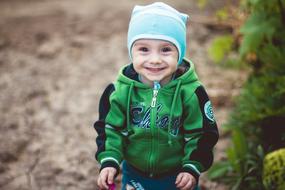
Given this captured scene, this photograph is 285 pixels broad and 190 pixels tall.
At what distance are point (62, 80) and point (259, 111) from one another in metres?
2.29

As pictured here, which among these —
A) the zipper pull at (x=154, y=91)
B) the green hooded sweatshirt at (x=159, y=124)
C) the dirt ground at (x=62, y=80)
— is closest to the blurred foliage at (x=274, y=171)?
the dirt ground at (x=62, y=80)

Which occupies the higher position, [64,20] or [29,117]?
[64,20]

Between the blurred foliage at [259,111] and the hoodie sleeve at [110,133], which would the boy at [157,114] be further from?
the blurred foliage at [259,111]

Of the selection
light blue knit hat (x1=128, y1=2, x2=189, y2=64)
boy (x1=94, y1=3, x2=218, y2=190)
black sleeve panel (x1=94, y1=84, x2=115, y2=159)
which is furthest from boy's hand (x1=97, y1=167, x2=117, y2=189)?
light blue knit hat (x1=128, y1=2, x2=189, y2=64)

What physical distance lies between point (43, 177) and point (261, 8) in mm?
2060

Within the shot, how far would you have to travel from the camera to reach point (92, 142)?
389 cm

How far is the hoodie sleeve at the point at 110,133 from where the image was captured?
226 cm

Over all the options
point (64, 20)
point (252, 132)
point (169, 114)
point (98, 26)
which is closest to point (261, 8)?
point (252, 132)

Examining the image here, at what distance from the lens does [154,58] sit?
2104 millimetres

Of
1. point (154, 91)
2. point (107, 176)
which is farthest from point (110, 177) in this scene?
point (154, 91)

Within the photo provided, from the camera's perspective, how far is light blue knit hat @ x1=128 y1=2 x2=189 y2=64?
2082 mm

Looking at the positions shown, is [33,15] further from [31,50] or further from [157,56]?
[157,56]

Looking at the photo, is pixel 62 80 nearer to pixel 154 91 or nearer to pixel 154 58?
pixel 154 91

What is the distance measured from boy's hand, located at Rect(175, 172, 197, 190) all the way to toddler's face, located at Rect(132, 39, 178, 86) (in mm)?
471
